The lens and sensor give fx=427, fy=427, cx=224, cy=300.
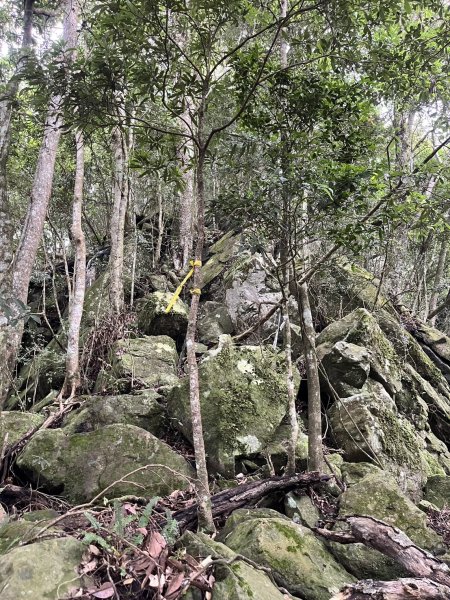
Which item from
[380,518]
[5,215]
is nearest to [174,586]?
[380,518]

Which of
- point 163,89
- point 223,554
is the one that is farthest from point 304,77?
point 223,554

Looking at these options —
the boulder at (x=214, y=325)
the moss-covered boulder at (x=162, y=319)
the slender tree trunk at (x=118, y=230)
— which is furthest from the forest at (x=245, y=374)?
the slender tree trunk at (x=118, y=230)

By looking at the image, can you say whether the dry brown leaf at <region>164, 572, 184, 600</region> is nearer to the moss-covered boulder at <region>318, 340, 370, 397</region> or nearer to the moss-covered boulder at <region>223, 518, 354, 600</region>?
the moss-covered boulder at <region>223, 518, 354, 600</region>

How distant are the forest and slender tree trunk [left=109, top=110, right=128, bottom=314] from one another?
48.6 inches

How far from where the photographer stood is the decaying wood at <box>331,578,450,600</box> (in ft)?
9.24

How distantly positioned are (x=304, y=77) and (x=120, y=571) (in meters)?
5.05

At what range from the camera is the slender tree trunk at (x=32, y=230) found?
20.8 ft

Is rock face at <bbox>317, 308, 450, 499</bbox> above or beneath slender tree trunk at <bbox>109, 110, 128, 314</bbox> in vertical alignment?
beneath

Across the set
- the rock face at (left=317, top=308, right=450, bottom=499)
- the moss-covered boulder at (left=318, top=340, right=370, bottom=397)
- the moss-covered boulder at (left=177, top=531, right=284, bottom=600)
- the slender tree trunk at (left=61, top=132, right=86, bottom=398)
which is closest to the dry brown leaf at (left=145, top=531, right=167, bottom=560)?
the moss-covered boulder at (left=177, top=531, right=284, bottom=600)

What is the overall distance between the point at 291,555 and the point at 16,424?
4.88 m

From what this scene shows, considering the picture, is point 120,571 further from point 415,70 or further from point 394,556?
point 415,70

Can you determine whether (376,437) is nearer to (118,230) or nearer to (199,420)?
(199,420)

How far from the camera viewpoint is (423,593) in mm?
2846

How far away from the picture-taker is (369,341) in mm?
7930
